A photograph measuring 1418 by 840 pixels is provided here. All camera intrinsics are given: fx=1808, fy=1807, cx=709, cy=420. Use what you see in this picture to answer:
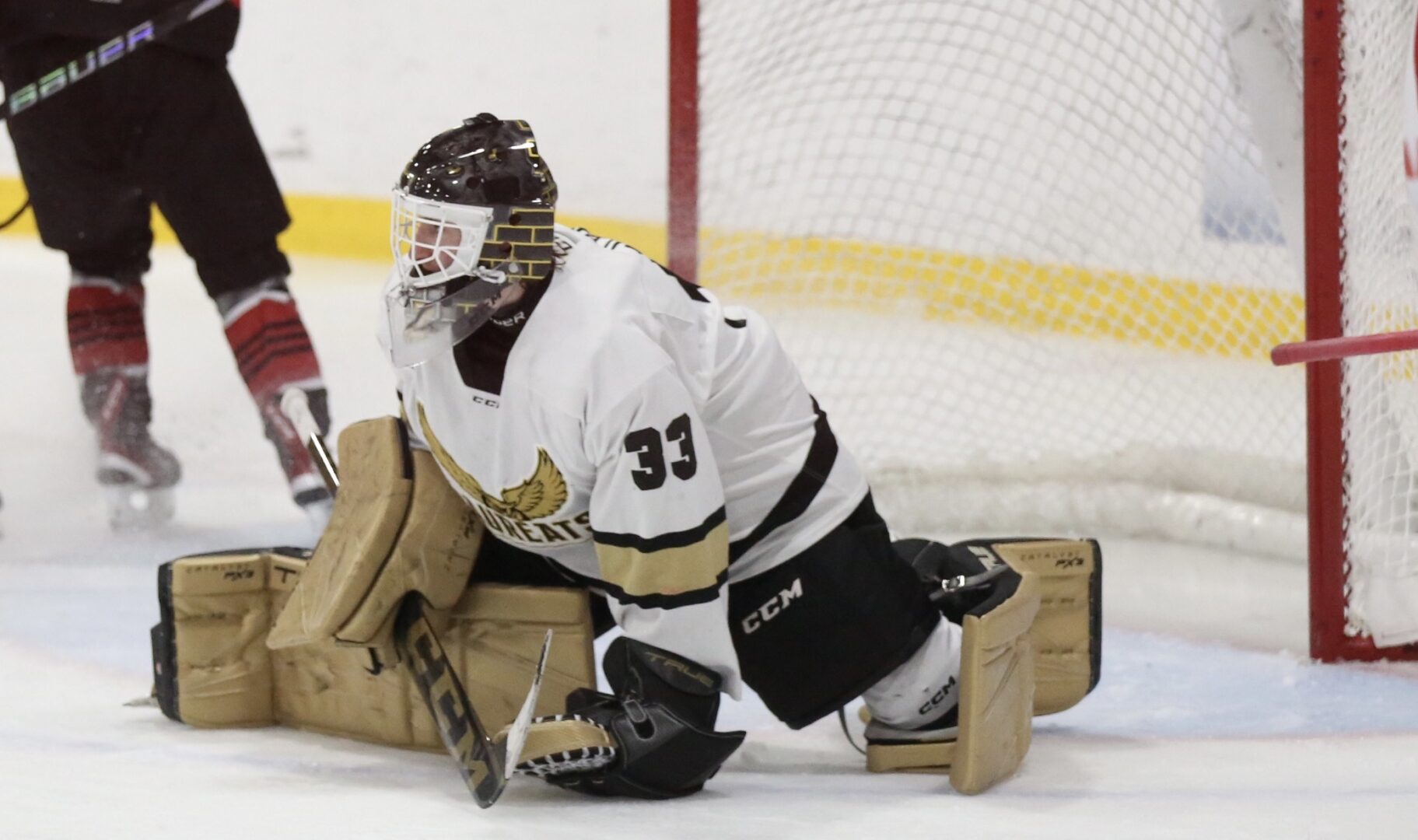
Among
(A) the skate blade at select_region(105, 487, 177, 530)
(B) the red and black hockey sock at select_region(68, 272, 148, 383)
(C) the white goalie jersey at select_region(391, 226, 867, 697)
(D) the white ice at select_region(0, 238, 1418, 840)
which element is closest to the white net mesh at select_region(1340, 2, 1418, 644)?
(D) the white ice at select_region(0, 238, 1418, 840)

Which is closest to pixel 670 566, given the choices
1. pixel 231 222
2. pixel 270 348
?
pixel 270 348

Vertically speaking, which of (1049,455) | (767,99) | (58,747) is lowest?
(1049,455)

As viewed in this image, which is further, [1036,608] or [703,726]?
[1036,608]

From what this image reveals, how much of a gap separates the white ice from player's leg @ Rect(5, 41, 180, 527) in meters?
0.11

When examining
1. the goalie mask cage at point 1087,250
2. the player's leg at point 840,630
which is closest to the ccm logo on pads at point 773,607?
the player's leg at point 840,630

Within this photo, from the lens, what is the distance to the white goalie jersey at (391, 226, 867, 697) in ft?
5.48

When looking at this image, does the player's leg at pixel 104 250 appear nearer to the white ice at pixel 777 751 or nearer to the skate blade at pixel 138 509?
the skate blade at pixel 138 509

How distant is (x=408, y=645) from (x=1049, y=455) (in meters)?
1.78

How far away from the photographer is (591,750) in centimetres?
168

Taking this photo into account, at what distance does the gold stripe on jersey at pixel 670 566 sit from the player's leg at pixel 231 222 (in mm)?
1686

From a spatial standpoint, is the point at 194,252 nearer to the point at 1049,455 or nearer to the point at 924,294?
the point at 924,294

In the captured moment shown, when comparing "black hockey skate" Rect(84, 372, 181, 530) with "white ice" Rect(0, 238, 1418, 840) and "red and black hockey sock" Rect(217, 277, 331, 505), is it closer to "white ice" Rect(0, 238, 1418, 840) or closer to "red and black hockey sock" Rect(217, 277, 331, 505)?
"white ice" Rect(0, 238, 1418, 840)

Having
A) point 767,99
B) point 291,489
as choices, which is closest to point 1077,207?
point 767,99

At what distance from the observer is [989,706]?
1792 millimetres
